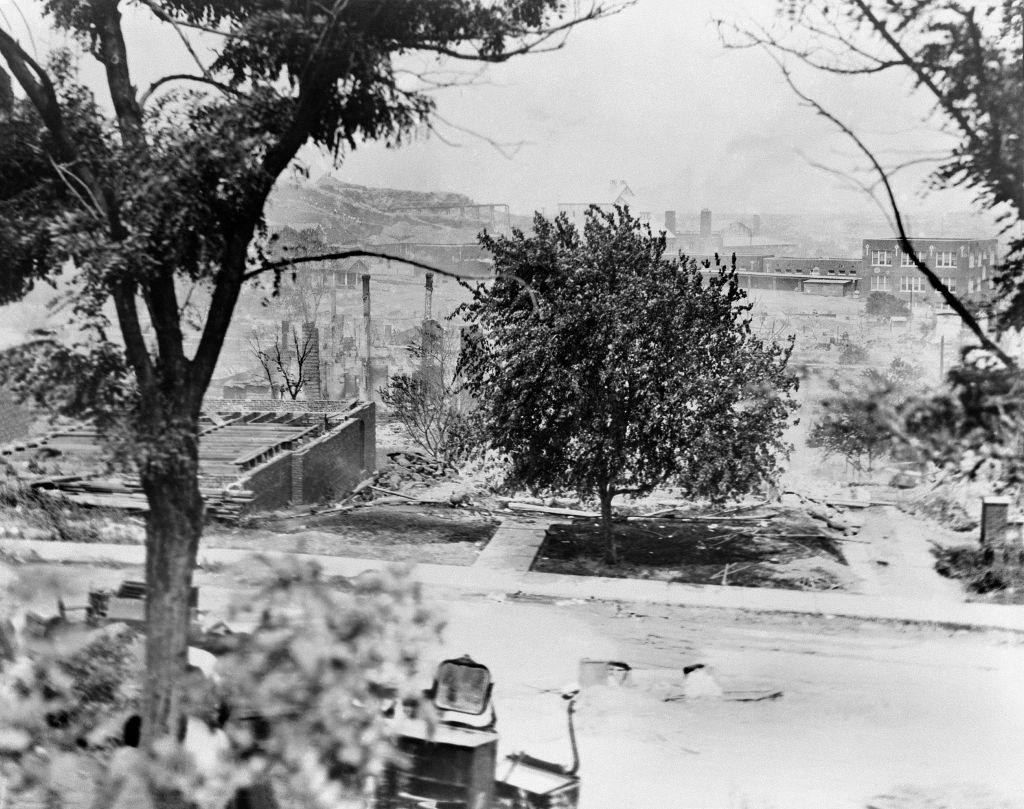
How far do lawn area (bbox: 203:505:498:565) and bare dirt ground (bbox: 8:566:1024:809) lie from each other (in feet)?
0.56

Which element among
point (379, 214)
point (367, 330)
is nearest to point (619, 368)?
→ point (367, 330)

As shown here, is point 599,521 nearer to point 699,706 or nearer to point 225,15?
point 699,706

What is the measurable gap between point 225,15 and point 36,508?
166cm

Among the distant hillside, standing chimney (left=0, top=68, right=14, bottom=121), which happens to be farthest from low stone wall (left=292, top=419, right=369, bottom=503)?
standing chimney (left=0, top=68, right=14, bottom=121)

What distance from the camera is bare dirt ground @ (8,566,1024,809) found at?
2.57m

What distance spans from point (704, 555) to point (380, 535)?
1038 mm

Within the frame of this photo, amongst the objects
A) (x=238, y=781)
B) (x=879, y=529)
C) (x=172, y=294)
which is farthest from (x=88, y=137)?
(x=879, y=529)

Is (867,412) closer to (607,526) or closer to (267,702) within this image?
(607,526)

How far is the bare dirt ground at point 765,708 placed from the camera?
2570 millimetres

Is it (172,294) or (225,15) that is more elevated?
(225,15)

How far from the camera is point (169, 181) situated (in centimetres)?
266

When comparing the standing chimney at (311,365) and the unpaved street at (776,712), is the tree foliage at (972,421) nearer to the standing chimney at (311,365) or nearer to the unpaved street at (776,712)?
the unpaved street at (776,712)

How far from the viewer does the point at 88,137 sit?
8.96 ft

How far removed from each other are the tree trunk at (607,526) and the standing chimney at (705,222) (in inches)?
37.9
